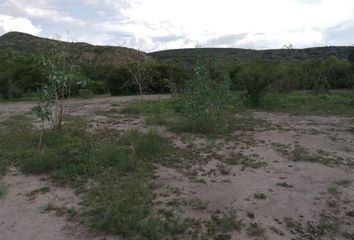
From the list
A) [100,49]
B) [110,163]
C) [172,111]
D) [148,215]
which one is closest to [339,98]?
[172,111]

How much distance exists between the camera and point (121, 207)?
4.46 m

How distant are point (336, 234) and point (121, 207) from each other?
83.3 inches

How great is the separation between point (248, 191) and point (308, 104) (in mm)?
9023

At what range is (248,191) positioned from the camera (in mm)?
5129

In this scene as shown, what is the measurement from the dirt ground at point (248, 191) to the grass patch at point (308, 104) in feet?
13.1

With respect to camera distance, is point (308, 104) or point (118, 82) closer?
point (308, 104)

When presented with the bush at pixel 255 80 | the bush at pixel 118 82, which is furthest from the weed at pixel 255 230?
the bush at pixel 118 82

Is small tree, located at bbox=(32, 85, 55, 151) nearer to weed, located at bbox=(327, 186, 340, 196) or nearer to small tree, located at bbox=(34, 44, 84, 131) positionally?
small tree, located at bbox=(34, 44, 84, 131)

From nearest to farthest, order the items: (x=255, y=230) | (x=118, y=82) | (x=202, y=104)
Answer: (x=255, y=230), (x=202, y=104), (x=118, y=82)

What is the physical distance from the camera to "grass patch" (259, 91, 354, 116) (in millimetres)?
11920

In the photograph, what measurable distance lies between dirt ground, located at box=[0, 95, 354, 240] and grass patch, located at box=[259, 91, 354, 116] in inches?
157

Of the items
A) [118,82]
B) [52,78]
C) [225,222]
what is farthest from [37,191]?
[118,82]

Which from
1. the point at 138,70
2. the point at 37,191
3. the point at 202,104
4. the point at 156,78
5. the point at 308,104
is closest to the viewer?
the point at 37,191

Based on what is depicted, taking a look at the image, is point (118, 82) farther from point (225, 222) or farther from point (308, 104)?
point (225, 222)
